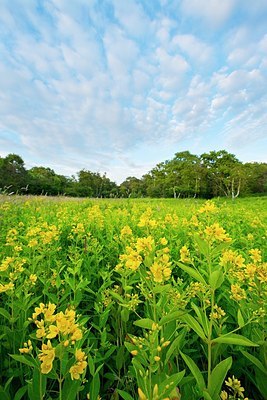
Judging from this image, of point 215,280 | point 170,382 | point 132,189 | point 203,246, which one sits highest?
point 132,189

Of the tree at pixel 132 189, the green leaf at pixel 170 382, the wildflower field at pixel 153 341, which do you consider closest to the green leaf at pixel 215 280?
the wildflower field at pixel 153 341

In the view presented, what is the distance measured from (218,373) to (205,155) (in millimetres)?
51728

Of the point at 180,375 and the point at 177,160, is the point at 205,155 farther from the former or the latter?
the point at 180,375

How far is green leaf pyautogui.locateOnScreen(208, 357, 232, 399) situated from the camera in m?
0.88

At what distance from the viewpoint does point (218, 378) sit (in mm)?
893

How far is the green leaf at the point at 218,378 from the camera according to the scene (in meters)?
0.88

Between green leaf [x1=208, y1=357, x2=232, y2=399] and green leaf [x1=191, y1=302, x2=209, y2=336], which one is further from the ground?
green leaf [x1=191, y1=302, x2=209, y2=336]

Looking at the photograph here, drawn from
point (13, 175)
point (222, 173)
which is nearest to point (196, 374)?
point (13, 175)

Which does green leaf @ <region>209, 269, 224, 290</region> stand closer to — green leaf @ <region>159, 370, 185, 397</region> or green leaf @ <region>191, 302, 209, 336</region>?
green leaf @ <region>191, 302, 209, 336</region>

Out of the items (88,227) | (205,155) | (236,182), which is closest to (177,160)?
(205,155)

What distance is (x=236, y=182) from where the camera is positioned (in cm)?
4069

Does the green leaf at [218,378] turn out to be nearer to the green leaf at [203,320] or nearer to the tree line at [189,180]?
the green leaf at [203,320]

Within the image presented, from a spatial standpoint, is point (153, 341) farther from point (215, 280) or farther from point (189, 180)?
point (189, 180)

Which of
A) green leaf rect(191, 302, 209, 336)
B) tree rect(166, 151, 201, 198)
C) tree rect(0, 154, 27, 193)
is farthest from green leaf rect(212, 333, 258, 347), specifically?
tree rect(0, 154, 27, 193)
